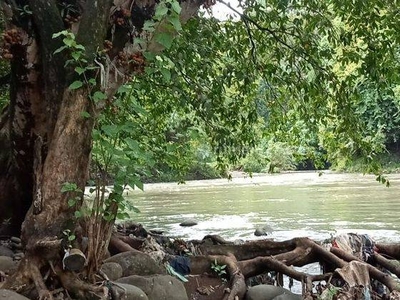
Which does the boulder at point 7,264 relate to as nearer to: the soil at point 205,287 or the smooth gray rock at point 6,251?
the smooth gray rock at point 6,251

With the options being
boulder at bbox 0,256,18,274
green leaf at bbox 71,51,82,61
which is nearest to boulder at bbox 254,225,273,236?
boulder at bbox 0,256,18,274

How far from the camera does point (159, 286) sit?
462cm

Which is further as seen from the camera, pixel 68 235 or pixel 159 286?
pixel 159 286

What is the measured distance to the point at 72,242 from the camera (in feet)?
12.0

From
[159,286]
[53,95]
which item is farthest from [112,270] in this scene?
[53,95]

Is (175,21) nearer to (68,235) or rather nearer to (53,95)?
(53,95)

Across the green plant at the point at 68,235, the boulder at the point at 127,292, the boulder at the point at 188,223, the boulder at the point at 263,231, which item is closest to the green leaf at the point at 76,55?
the green plant at the point at 68,235

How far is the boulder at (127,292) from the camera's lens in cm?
378

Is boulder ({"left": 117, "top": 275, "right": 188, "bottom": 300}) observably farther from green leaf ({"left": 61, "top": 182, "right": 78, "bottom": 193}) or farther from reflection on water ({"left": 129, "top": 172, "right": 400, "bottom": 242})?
reflection on water ({"left": 129, "top": 172, "right": 400, "bottom": 242})

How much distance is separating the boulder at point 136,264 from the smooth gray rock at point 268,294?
91 cm

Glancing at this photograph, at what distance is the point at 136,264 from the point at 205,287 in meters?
0.84

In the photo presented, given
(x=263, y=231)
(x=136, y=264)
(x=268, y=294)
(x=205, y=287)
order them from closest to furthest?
(x=136, y=264) < (x=268, y=294) < (x=205, y=287) < (x=263, y=231)

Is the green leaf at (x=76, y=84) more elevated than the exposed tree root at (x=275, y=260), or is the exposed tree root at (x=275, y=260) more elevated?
the green leaf at (x=76, y=84)

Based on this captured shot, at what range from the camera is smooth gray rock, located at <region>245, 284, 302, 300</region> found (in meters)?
5.09
